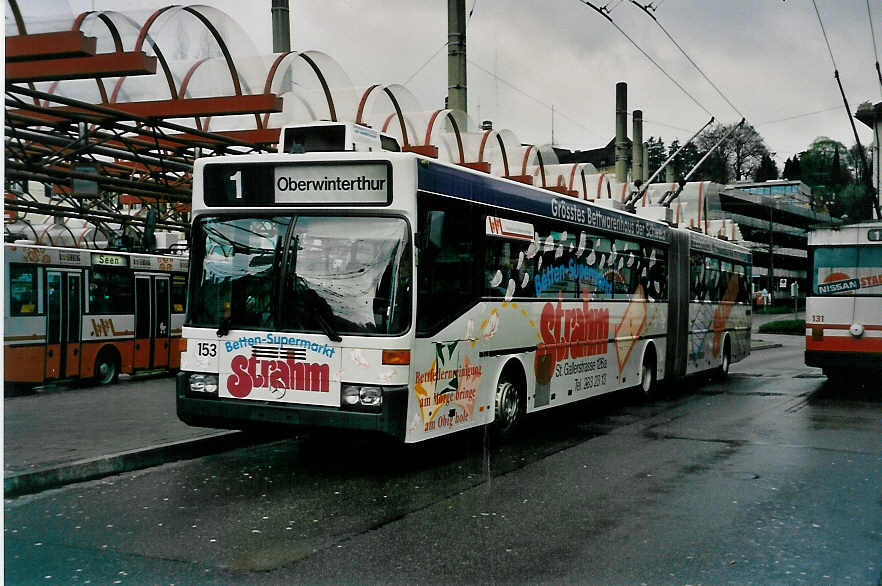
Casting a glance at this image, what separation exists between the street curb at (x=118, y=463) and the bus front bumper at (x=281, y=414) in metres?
0.65

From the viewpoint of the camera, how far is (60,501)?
775cm

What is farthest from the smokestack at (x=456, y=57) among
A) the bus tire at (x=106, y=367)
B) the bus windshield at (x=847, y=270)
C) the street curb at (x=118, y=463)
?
the street curb at (x=118, y=463)

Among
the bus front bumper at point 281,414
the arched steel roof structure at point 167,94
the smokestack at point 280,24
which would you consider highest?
the smokestack at point 280,24

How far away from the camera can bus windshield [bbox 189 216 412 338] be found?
848 centimetres

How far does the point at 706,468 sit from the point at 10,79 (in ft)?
30.2

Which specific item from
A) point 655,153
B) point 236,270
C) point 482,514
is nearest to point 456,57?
point 236,270

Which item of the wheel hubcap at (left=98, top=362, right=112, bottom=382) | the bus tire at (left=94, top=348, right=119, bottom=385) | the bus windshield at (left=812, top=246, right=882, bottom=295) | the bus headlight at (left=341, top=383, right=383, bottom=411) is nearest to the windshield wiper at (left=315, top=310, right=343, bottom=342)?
the bus headlight at (left=341, top=383, right=383, bottom=411)

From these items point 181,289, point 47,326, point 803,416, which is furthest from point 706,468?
point 181,289

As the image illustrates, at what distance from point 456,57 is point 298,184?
14.1 meters

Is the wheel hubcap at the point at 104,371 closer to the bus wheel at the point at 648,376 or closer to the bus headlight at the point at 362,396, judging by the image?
the bus wheel at the point at 648,376

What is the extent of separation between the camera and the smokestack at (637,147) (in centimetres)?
4271

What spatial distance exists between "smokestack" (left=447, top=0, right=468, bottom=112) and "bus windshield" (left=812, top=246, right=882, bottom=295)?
8.82m

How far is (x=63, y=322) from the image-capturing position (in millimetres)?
17844

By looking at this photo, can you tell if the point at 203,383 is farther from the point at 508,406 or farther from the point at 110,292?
the point at 110,292
